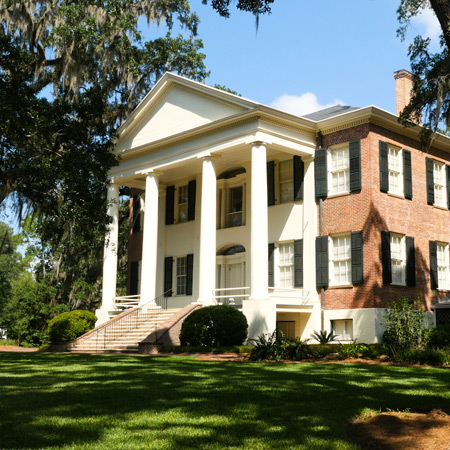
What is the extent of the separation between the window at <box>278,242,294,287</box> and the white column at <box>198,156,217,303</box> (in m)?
2.83

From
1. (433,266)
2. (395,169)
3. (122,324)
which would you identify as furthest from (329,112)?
(122,324)

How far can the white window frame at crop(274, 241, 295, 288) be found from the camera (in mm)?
23206

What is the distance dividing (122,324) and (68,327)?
2314 mm

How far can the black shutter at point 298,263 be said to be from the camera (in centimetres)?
2256

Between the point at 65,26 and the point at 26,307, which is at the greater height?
the point at 65,26

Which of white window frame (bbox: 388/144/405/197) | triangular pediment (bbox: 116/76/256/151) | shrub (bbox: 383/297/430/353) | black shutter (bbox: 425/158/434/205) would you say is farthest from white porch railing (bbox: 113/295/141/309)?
black shutter (bbox: 425/158/434/205)

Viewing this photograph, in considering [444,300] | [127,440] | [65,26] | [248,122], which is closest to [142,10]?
[65,26]

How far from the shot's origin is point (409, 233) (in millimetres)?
22516

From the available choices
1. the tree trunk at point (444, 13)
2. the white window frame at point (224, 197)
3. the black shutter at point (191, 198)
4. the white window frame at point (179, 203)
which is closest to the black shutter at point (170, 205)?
the white window frame at point (179, 203)

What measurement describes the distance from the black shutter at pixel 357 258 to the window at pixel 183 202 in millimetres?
9184

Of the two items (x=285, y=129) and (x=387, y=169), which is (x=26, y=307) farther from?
(x=387, y=169)

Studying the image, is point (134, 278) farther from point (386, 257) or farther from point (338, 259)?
point (386, 257)

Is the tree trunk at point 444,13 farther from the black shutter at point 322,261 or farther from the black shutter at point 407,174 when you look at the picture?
the black shutter at point 407,174

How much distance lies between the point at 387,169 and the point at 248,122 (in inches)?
210
